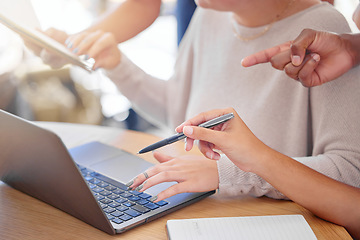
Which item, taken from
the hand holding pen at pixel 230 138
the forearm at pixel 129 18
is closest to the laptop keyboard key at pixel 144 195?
the hand holding pen at pixel 230 138

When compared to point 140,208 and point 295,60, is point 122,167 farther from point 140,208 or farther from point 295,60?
point 295,60

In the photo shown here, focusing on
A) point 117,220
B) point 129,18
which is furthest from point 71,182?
point 129,18

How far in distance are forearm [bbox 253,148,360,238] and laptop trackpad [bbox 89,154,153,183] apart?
263mm

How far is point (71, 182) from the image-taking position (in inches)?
21.4

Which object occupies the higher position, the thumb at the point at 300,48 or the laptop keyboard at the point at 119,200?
the thumb at the point at 300,48

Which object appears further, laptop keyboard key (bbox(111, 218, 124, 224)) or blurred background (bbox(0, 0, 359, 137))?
blurred background (bbox(0, 0, 359, 137))

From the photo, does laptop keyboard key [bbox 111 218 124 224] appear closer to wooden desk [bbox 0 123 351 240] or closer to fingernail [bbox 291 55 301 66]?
wooden desk [bbox 0 123 351 240]

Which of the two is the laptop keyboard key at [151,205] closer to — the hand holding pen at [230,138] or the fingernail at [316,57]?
the hand holding pen at [230,138]

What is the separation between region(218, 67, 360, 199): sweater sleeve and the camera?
727mm

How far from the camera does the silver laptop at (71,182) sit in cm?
53

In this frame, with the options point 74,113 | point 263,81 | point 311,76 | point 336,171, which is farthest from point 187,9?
point 74,113

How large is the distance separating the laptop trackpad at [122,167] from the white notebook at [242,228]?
0.66ft

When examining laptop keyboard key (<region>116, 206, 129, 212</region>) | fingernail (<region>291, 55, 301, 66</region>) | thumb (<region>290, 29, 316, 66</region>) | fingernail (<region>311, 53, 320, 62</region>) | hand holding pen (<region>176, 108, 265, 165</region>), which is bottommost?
laptop keyboard key (<region>116, 206, 129, 212</region>)

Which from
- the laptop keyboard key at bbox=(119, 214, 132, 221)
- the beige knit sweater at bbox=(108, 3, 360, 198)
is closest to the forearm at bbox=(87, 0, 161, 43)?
the beige knit sweater at bbox=(108, 3, 360, 198)
